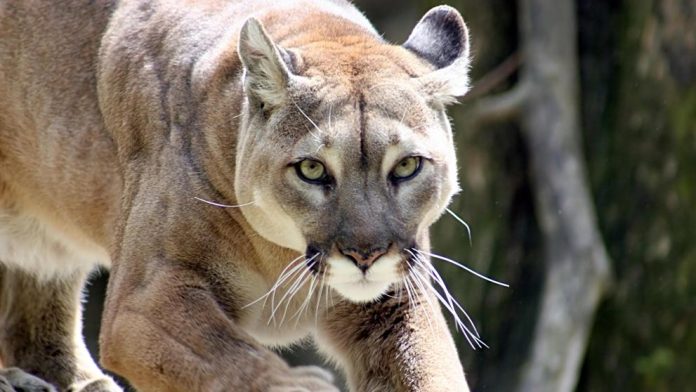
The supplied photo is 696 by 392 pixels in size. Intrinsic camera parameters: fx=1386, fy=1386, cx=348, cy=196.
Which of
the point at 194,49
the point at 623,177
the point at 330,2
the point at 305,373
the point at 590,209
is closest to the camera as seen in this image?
the point at 305,373

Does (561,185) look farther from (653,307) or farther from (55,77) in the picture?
(55,77)

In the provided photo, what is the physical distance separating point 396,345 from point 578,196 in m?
5.35

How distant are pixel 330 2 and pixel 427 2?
5370mm

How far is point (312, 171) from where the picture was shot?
489cm

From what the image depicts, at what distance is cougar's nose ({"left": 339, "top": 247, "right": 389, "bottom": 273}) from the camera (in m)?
4.70

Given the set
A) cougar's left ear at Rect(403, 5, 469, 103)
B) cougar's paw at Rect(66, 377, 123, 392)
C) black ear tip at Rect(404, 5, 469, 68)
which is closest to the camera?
cougar's left ear at Rect(403, 5, 469, 103)

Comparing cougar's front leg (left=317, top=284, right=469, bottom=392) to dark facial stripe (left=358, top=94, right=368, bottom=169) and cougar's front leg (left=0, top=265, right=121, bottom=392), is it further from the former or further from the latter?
cougar's front leg (left=0, top=265, right=121, bottom=392)

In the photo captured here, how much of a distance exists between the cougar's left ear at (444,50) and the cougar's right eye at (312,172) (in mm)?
605

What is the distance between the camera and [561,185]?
1054cm

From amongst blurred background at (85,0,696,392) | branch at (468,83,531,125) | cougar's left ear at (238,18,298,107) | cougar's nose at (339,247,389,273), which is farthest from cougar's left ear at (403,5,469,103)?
branch at (468,83,531,125)

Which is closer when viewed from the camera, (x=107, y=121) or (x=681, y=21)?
(x=107, y=121)

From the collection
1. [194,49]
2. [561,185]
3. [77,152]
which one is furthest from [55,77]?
[561,185]

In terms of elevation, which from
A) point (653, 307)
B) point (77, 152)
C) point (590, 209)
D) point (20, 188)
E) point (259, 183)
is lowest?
point (653, 307)

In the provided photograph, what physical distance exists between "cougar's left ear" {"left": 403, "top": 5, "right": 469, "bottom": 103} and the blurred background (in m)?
5.03
